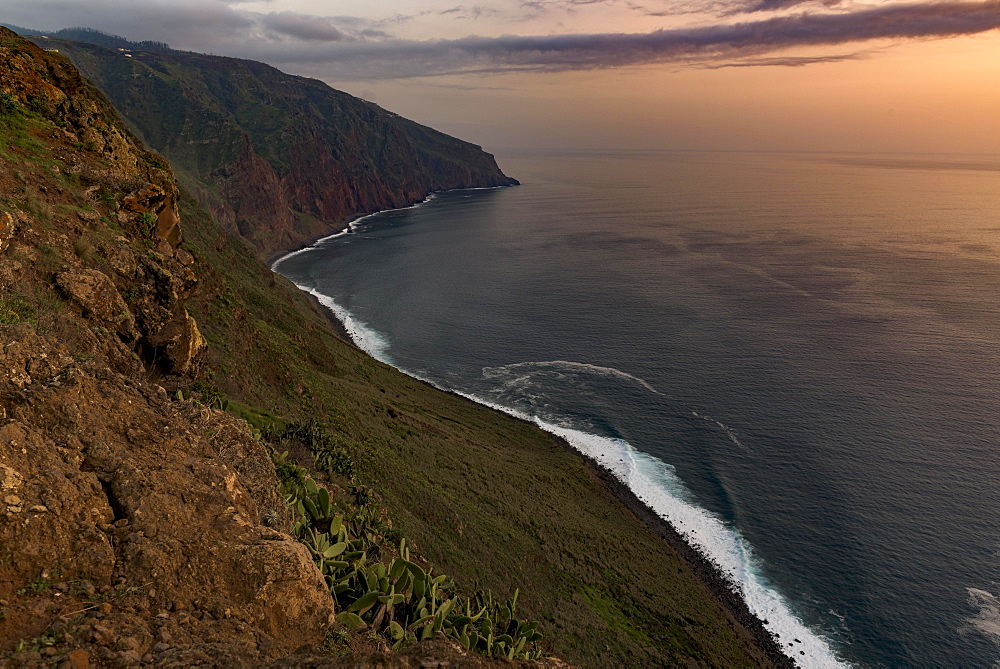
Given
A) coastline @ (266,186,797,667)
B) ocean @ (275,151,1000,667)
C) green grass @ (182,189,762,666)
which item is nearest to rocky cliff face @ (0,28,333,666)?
green grass @ (182,189,762,666)

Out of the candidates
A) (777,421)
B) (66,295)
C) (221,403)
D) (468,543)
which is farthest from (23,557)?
(777,421)

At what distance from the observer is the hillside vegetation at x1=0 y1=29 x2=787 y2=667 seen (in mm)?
10258

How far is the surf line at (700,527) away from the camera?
41.4 meters

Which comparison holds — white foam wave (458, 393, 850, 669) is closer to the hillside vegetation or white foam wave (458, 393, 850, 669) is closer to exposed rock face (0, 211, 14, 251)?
the hillside vegetation

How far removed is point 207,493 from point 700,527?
50.1 metres

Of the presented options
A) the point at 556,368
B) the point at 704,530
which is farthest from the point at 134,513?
the point at 556,368

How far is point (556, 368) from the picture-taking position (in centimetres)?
8469

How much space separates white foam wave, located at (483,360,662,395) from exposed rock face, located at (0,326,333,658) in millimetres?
69187

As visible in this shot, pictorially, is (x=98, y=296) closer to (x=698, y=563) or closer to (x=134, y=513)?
(x=134, y=513)

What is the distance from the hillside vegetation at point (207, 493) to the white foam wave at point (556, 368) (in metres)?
27.6

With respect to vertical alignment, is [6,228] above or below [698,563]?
above

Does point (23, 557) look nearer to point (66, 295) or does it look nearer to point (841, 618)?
point (66, 295)

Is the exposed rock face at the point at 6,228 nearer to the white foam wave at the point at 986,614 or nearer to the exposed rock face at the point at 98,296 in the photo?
the exposed rock face at the point at 98,296

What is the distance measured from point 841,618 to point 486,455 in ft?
106
